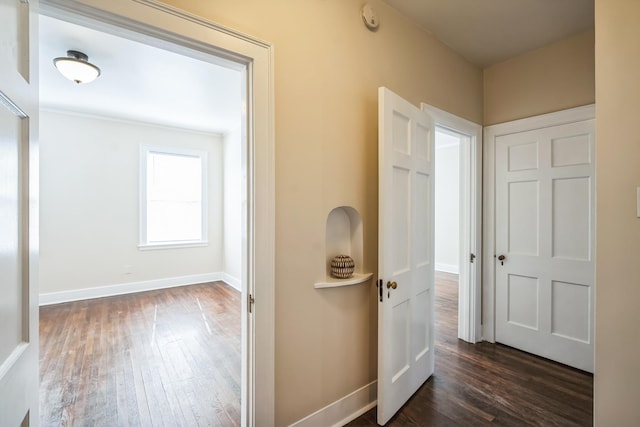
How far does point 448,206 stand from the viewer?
21.4 feet

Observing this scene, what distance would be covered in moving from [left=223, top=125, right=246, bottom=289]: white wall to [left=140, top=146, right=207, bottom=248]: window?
15.6 inches

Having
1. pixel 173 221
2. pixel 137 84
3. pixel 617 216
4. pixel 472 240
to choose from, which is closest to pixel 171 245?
pixel 173 221

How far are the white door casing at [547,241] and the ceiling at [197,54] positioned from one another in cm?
83

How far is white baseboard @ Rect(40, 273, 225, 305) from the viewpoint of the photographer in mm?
4178

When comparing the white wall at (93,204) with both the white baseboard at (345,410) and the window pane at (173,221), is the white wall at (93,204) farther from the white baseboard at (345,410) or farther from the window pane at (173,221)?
the white baseboard at (345,410)

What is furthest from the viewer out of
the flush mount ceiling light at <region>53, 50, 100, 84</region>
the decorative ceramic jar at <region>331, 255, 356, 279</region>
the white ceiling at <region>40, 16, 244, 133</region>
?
the flush mount ceiling light at <region>53, 50, 100, 84</region>

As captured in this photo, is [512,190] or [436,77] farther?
[512,190]

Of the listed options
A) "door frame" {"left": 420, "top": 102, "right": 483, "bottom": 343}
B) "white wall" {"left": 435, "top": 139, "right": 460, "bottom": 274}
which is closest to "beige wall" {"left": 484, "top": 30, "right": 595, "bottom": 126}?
"door frame" {"left": 420, "top": 102, "right": 483, "bottom": 343}

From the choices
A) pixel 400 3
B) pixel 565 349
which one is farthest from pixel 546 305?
pixel 400 3

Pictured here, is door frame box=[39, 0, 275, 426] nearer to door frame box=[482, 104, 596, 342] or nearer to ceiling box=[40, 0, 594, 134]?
ceiling box=[40, 0, 594, 134]

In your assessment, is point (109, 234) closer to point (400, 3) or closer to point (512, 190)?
point (400, 3)

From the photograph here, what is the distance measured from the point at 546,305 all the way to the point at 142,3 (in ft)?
11.8

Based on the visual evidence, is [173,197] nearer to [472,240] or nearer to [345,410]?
[345,410]

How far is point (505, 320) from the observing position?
2.93 meters
